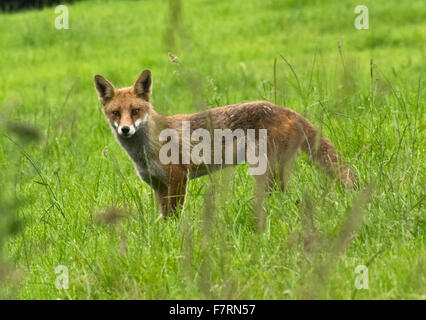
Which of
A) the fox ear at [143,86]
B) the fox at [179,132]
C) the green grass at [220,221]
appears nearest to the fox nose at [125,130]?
the fox at [179,132]

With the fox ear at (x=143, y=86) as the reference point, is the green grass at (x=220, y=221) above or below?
below

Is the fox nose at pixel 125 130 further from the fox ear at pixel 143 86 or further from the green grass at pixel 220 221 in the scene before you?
the fox ear at pixel 143 86

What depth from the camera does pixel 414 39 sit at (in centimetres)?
1377

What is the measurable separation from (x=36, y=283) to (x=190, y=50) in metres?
1.84

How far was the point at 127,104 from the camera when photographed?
17.6 ft

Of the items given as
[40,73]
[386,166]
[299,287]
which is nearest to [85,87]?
[40,73]

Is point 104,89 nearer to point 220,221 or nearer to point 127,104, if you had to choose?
point 127,104

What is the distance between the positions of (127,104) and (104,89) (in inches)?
12.8

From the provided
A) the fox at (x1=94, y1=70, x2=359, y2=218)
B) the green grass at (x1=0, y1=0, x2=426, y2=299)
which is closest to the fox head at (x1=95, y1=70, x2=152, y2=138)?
the fox at (x1=94, y1=70, x2=359, y2=218)

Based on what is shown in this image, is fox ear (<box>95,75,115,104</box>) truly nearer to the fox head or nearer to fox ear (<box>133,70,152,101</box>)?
the fox head

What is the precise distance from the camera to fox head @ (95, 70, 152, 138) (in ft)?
17.2

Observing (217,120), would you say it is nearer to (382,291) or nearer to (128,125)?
(128,125)

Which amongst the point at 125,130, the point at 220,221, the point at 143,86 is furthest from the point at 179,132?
the point at 220,221

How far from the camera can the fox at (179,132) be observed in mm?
5086
